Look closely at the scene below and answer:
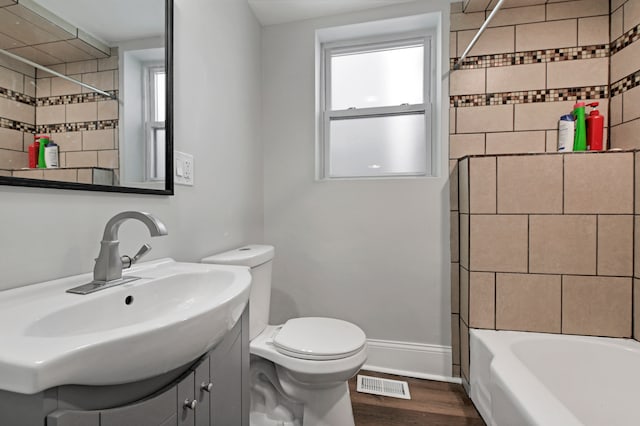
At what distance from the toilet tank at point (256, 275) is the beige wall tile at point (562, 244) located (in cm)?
126

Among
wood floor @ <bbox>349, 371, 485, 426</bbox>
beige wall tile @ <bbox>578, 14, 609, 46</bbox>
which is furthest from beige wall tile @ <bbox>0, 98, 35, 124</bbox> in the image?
beige wall tile @ <bbox>578, 14, 609, 46</bbox>

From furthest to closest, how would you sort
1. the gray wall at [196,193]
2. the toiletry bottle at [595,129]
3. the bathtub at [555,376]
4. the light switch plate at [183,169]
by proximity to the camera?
1. the toiletry bottle at [595,129]
2. the light switch plate at [183,169]
3. the bathtub at [555,376]
4. the gray wall at [196,193]

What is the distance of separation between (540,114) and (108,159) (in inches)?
79.1

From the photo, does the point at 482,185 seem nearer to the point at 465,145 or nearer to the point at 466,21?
the point at 465,145

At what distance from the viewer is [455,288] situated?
1767 millimetres

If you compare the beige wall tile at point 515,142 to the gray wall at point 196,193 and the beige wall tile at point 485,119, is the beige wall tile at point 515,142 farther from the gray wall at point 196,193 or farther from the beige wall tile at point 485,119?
the gray wall at point 196,193

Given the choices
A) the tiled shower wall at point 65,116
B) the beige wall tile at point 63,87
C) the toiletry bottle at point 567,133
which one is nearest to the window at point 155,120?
the tiled shower wall at point 65,116

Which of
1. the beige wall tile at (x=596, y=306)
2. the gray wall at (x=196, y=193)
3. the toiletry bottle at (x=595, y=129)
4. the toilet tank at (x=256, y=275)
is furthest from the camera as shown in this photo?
the toiletry bottle at (x=595, y=129)

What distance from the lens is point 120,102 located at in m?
0.98

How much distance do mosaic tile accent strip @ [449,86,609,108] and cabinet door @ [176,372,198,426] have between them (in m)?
1.81

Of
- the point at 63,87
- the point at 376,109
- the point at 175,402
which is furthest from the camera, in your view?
the point at 376,109

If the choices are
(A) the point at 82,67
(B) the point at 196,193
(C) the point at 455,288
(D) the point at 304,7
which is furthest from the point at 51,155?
(C) the point at 455,288

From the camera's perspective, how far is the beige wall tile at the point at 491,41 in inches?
67.3

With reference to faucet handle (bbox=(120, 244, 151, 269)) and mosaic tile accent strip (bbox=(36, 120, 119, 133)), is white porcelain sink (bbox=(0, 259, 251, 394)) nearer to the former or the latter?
faucet handle (bbox=(120, 244, 151, 269))
